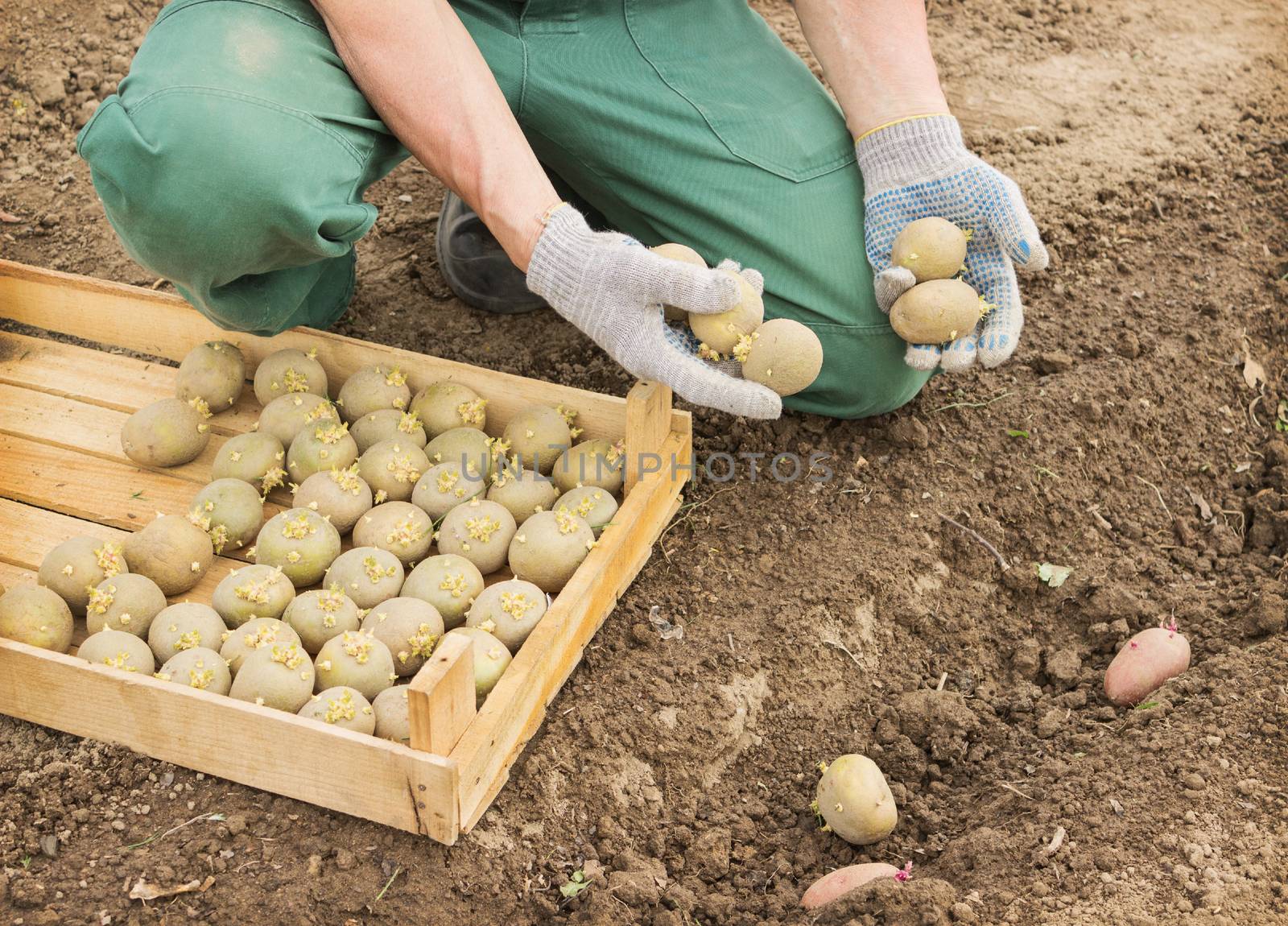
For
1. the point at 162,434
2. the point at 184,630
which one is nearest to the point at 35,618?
the point at 184,630

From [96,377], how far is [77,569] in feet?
2.81

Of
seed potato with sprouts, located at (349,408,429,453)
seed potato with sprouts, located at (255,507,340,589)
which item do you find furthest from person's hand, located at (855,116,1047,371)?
seed potato with sprouts, located at (255,507,340,589)

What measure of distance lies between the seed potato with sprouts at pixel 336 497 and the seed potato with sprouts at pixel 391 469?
1.4 inches

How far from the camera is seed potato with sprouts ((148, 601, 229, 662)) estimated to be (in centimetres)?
212

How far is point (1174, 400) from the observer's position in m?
3.13

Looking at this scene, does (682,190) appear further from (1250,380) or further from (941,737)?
(1250,380)

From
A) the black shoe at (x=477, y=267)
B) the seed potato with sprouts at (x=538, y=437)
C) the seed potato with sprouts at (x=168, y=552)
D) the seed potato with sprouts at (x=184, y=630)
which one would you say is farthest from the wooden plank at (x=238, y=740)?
the black shoe at (x=477, y=267)

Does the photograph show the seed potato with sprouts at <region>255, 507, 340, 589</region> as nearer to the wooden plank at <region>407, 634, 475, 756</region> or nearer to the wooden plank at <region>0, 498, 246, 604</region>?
the wooden plank at <region>0, 498, 246, 604</region>

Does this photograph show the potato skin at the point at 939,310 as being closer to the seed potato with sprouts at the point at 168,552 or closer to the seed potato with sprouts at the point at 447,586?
the seed potato with sprouts at the point at 447,586

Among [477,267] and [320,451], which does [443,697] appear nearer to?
[320,451]

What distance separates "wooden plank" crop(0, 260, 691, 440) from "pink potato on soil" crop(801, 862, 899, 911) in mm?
1089

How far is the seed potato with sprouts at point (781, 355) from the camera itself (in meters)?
2.38

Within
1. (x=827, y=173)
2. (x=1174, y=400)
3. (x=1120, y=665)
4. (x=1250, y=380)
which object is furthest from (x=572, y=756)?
(x=1250, y=380)

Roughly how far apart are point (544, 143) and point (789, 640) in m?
1.44
